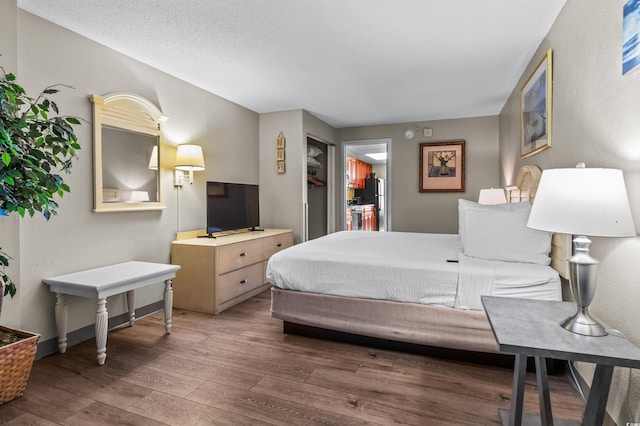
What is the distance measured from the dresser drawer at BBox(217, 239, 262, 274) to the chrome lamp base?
9.01ft

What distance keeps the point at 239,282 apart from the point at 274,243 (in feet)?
2.67

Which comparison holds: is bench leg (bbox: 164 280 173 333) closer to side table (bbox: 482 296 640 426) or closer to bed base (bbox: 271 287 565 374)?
→ bed base (bbox: 271 287 565 374)

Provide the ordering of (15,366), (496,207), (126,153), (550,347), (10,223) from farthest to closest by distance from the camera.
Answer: (126,153) < (496,207) < (10,223) < (15,366) < (550,347)

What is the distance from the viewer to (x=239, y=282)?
3555mm

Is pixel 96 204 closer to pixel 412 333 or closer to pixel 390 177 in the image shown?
pixel 412 333

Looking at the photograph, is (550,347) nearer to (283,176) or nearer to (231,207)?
(231,207)

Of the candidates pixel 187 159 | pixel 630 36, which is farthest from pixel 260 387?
pixel 630 36

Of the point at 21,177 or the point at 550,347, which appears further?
the point at 21,177

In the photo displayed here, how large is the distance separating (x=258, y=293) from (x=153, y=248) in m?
1.29

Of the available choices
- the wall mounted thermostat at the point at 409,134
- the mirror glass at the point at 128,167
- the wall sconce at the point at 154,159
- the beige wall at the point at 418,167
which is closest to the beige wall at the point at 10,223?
the mirror glass at the point at 128,167

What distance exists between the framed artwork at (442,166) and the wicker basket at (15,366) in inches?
198

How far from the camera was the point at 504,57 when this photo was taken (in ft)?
9.98

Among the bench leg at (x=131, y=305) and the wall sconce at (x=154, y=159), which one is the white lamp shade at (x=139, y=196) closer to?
the wall sconce at (x=154, y=159)

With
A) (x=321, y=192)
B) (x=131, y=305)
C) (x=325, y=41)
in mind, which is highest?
(x=325, y=41)
